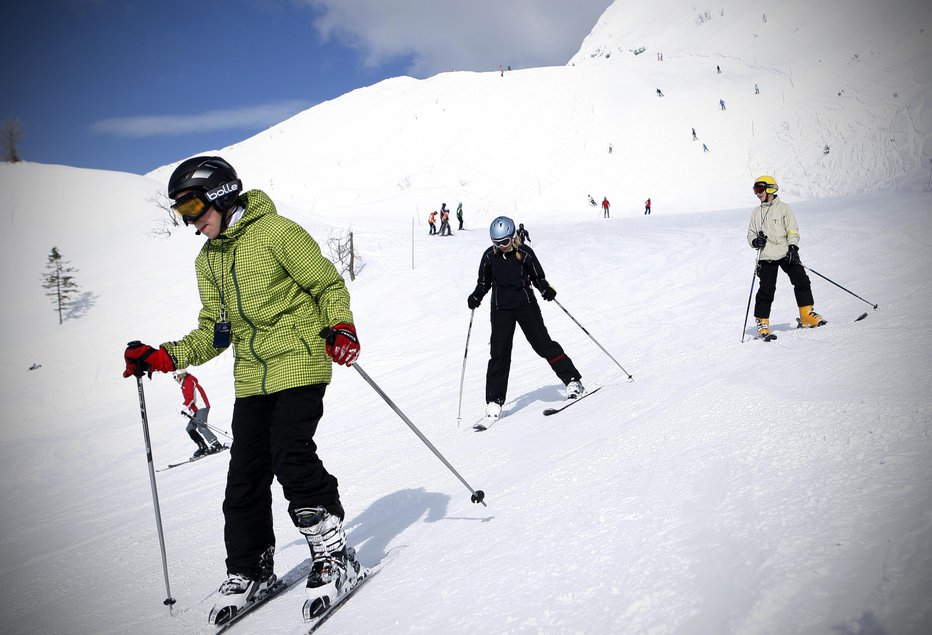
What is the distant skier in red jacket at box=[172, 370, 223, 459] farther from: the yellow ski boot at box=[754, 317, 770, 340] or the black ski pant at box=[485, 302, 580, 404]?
the yellow ski boot at box=[754, 317, 770, 340]

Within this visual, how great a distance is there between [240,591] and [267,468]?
65cm

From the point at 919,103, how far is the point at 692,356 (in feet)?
112

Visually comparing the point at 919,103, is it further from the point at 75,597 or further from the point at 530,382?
the point at 75,597

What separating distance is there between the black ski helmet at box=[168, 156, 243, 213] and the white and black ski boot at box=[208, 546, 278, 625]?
1.97 metres

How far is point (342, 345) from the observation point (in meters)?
2.90

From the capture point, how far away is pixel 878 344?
487 centimetres

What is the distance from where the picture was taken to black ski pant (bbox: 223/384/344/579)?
2.92 m

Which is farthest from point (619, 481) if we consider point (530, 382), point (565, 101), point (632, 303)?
Result: point (565, 101)

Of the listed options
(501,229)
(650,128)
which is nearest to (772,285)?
(501,229)

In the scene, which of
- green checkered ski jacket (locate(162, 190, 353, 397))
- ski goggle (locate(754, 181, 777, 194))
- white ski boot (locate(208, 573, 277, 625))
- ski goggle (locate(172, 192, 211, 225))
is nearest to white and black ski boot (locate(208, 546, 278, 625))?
white ski boot (locate(208, 573, 277, 625))

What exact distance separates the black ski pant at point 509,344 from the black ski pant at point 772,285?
289 centimetres

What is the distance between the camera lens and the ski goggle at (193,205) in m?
2.97

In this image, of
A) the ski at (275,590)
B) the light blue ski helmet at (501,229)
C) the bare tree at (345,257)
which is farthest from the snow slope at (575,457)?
the light blue ski helmet at (501,229)

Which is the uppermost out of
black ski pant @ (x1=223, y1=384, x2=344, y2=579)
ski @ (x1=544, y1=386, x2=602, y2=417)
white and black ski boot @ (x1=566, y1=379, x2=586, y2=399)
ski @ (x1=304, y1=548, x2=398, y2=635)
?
black ski pant @ (x1=223, y1=384, x2=344, y2=579)
